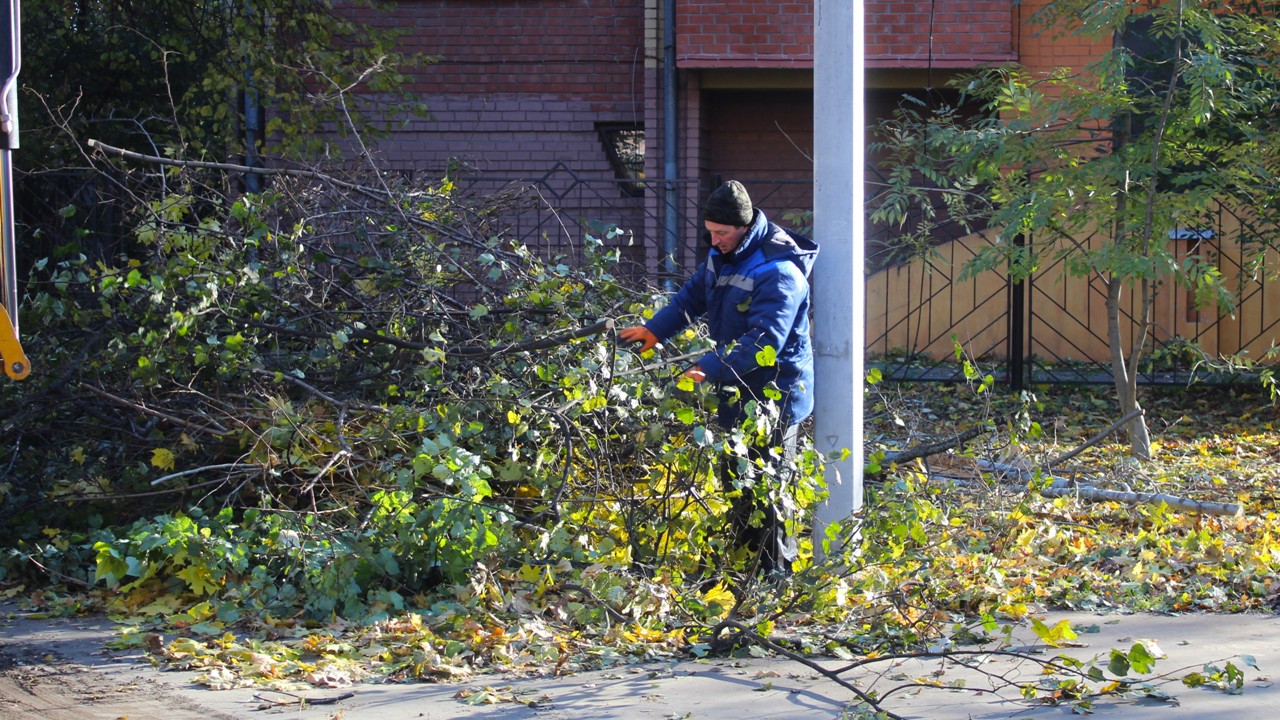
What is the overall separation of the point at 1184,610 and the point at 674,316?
2358mm

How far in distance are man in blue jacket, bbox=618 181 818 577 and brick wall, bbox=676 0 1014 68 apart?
274 inches

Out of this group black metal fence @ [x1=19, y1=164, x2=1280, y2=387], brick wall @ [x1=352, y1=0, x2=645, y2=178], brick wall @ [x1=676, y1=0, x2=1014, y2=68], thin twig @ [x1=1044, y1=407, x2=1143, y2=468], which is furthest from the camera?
brick wall @ [x1=352, y1=0, x2=645, y2=178]

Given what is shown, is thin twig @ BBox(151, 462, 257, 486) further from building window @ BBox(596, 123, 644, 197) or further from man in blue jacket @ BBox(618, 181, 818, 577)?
building window @ BBox(596, 123, 644, 197)

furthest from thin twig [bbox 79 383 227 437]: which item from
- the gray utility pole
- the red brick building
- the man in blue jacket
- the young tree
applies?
the red brick building

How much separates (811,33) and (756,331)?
25.3 feet

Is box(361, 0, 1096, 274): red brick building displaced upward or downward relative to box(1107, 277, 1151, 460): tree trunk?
upward

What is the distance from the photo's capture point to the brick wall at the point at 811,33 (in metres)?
11.6

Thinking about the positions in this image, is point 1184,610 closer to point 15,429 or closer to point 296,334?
point 296,334

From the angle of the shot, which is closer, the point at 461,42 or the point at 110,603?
the point at 110,603

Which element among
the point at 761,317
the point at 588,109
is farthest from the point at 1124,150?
the point at 588,109

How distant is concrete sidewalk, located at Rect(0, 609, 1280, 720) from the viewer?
3691mm

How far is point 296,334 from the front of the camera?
5625 mm

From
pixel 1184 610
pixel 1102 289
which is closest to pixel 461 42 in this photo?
pixel 1102 289

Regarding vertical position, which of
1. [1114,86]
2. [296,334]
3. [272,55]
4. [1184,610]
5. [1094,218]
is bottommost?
[1184,610]
